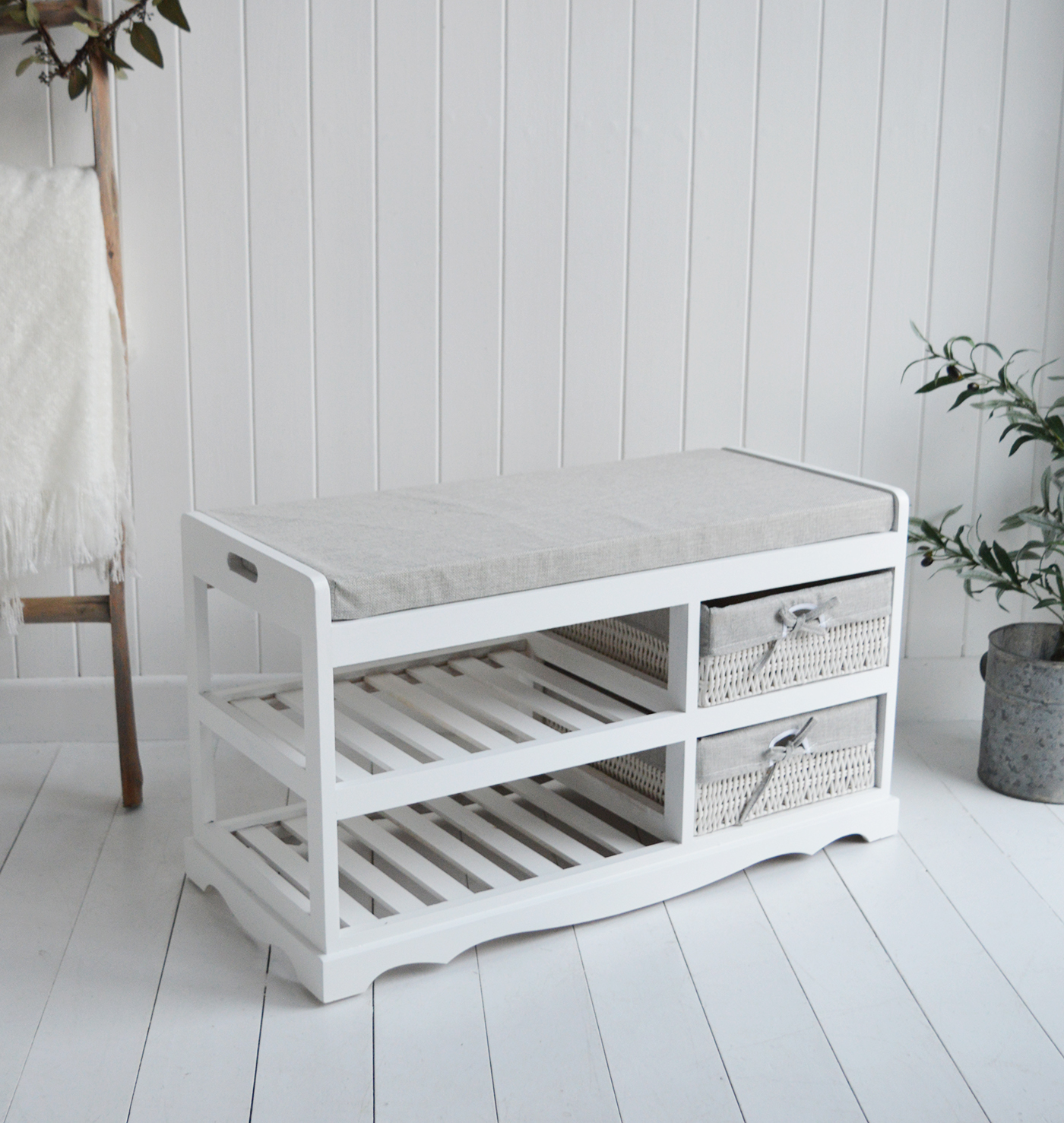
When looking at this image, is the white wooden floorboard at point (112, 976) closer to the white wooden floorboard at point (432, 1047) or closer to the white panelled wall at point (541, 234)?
the white wooden floorboard at point (432, 1047)

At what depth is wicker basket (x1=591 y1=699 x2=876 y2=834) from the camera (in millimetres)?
1756

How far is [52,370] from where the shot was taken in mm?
1878

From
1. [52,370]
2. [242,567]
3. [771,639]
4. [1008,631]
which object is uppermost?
[52,370]

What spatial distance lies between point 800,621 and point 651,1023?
1.83 feet

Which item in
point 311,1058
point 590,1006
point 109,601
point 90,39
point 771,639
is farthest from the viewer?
point 109,601

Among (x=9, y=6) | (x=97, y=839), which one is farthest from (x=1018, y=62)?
(x=97, y=839)

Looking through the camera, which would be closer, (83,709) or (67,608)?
(67,608)

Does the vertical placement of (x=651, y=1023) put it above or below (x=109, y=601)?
below

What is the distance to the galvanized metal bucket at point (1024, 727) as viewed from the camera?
2090mm

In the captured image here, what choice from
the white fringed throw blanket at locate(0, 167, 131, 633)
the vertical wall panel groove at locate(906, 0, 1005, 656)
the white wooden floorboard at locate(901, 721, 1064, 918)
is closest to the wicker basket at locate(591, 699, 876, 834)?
the white wooden floorboard at locate(901, 721, 1064, 918)

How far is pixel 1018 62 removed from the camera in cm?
222

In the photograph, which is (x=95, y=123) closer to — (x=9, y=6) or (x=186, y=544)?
(x=9, y=6)

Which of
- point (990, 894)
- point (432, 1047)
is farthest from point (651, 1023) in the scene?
point (990, 894)

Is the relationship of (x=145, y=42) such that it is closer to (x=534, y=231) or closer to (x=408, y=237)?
(x=408, y=237)
